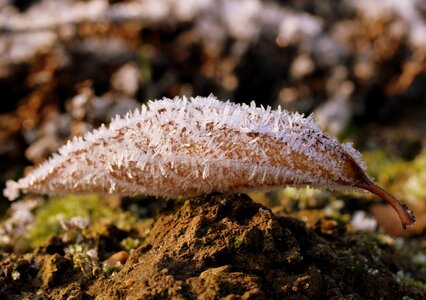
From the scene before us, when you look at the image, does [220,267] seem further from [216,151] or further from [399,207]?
[399,207]

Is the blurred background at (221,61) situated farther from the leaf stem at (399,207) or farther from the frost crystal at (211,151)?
the leaf stem at (399,207)

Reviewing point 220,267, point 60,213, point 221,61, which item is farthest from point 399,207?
point 221,61

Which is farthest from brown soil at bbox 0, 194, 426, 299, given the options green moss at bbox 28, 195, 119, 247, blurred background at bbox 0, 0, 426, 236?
blurred background at bbox 0, 0, 426, 236

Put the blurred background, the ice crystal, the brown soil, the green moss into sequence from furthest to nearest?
the blurred background < the green moss < the ice crystal < the brown soil

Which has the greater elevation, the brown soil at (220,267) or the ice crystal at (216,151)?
the ice crystal at (216,151)

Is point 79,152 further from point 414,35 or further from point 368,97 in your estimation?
point 414,35

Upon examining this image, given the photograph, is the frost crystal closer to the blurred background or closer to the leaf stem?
the leaf stem

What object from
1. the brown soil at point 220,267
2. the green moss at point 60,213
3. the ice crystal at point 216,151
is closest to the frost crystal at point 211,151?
the ice crystal at point 216,151
